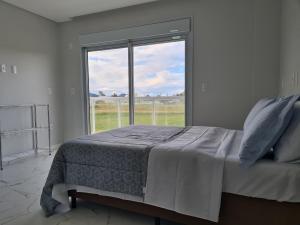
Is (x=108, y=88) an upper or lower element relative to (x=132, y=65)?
lower

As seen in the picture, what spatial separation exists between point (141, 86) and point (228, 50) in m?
1.62

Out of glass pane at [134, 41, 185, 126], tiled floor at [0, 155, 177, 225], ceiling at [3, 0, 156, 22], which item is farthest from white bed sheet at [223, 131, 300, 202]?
ceiling at [3, 0, 156, 22]

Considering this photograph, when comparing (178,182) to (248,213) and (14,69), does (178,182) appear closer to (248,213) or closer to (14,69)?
(248,213)

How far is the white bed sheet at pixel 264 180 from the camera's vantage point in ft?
4.09

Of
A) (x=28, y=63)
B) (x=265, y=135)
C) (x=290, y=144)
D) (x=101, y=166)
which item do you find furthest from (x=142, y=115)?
(x=290, y=144)

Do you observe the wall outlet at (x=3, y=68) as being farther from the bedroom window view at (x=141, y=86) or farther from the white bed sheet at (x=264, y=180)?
the white bed sheet at (x=264, y=180)

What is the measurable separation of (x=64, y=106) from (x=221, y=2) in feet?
11.5

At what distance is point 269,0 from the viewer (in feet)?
9.59

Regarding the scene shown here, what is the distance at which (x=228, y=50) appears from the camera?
3.22m

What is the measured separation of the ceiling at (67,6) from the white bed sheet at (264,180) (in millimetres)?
3111

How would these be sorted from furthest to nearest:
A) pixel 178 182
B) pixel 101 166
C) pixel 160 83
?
pixel 160 83 < pixel 101 166 < pixel 178 182

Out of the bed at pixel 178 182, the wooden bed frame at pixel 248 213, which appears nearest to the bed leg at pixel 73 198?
the bed at pixel 178 182

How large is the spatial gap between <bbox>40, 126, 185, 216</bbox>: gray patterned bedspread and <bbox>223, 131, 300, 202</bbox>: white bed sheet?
61 cm

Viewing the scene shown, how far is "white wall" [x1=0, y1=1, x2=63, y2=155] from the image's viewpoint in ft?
11.5
